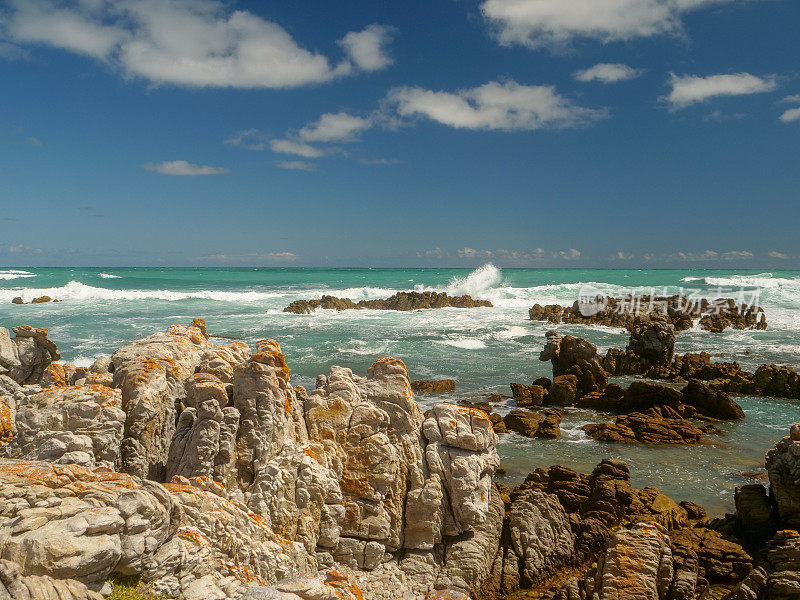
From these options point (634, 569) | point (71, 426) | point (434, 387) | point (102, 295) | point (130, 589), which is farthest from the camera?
point (102, 295)

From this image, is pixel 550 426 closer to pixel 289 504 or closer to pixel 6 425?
pixel 289 504

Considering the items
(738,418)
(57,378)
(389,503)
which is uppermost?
(57,378)

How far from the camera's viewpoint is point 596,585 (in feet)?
25.3

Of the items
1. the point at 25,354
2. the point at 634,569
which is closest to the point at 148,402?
the point at 25,354

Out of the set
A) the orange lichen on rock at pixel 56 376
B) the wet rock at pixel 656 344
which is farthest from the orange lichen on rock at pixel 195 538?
the wet rock at pixel 656 344

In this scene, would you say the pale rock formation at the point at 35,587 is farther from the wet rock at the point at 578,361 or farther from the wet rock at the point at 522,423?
the wet rock at the point at 578,361

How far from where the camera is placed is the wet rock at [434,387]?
23.0 meters

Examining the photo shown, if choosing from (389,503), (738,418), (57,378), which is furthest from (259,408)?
(738,418)

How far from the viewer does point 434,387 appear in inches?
914

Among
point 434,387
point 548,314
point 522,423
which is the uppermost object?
point 548,314

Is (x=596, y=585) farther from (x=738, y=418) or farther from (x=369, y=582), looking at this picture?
(x=738, y=418)

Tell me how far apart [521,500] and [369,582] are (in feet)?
12.4

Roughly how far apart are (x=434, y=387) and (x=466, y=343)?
13713 mm

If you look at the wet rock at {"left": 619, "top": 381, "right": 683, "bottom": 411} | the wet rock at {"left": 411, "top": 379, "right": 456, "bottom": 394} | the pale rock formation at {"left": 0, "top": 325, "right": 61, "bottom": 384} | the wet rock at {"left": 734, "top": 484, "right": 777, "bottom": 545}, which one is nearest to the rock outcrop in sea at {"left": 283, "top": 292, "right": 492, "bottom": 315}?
the wet rock at {"left": 411, "top": 379, "right": 456, "bottom": 394}
